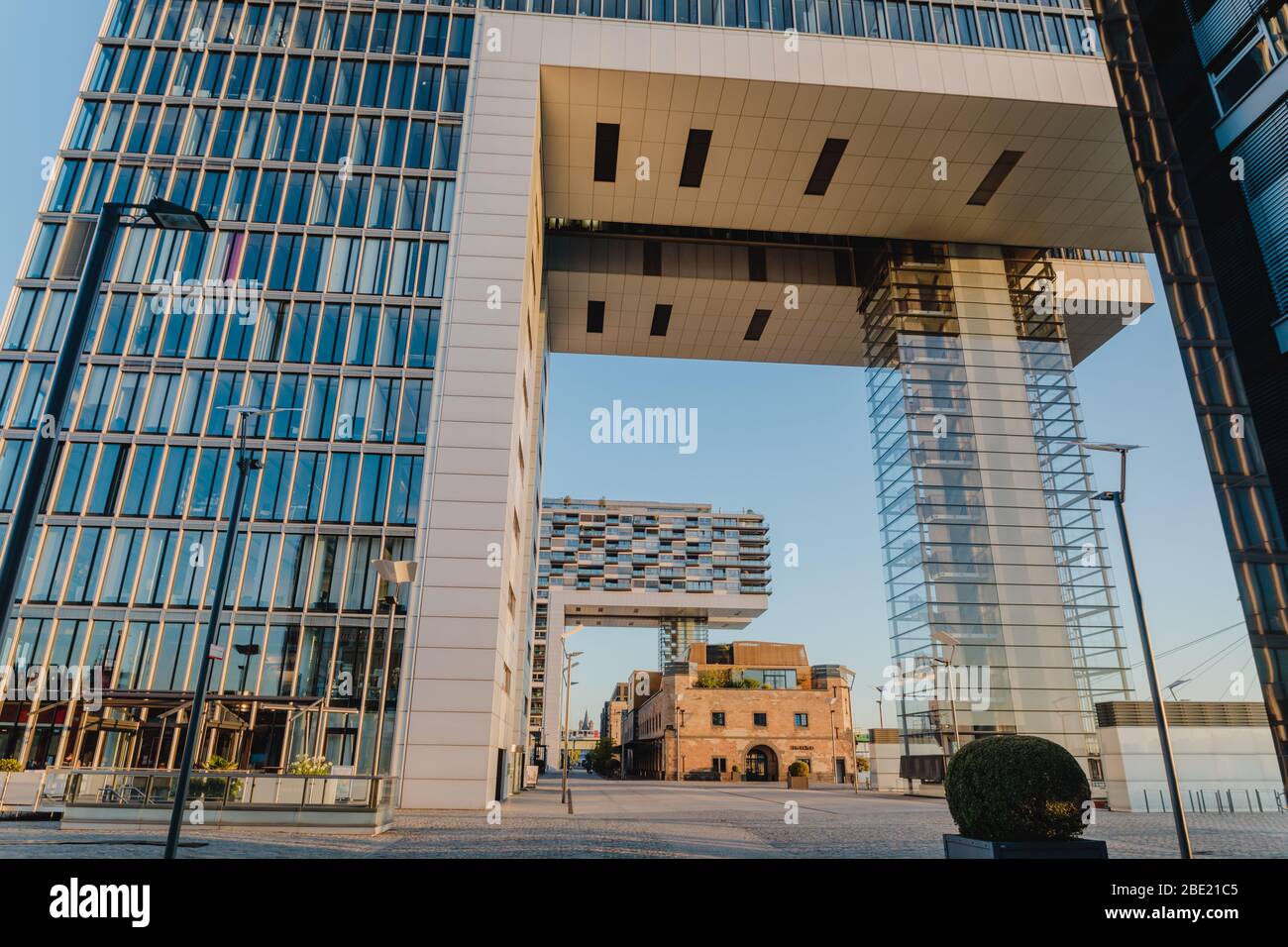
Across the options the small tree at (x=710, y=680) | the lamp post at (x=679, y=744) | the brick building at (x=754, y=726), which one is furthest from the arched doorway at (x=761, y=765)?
the small tree at (x=710, y=680)

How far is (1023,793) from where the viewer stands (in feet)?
32.0

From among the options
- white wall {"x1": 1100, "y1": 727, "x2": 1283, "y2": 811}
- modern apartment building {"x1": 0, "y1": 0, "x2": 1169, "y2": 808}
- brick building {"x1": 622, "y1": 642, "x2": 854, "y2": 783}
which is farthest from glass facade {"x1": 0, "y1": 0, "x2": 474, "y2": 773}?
brick building {"x1": 622, "y1": 642, "x2": 854, "y2": 783}

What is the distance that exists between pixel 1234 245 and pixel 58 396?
20.3 metres

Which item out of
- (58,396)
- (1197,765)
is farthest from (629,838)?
(1197,765)

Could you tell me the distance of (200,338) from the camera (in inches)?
1162

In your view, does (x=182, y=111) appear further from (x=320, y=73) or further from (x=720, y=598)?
(x=720, y=598)

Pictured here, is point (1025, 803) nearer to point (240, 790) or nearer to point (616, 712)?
point (240, 790)

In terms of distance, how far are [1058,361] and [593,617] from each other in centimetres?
7115

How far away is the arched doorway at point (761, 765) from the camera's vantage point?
205 feet

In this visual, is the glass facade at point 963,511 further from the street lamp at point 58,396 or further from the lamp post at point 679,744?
the lamp post at point 679,744

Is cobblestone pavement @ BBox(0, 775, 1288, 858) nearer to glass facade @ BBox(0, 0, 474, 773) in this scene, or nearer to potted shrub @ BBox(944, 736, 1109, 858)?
potted shrub @ BBox(944, 736, 1109, 858)

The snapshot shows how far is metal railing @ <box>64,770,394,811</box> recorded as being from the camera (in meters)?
16.9

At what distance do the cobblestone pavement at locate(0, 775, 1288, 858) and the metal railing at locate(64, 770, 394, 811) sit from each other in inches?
27.7

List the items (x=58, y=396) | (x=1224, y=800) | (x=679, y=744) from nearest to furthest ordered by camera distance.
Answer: (x=58, y=396)
(x=1224, y=800)
(x=679, y=744)
